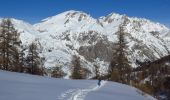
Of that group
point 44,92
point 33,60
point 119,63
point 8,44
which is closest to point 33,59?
point 33,60

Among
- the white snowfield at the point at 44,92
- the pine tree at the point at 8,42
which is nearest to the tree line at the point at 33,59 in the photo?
the pine tree at the point at 8,42

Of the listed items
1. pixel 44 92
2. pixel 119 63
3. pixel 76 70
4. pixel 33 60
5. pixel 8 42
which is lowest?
pixel 44 92

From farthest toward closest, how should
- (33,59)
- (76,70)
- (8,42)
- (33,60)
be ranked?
(76,70), (33,59), (33,60), (8,42)

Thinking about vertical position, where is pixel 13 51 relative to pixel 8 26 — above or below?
below

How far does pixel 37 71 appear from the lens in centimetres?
7781

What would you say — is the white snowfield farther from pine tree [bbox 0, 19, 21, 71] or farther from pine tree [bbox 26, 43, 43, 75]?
pine tree [bbox 26, 43, 43, 75]

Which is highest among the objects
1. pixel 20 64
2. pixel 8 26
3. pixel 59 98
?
pixel 8 26

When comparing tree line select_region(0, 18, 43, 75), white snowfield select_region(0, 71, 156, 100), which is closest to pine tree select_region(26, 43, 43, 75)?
tree line select_region(0, 18, 43, 75)

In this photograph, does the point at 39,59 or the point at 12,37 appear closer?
the point at 12,37

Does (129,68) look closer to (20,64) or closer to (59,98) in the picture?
(20,64)

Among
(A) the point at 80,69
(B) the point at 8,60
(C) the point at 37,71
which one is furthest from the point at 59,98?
(A) the point at 80,69

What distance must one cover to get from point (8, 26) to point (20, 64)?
1001cm

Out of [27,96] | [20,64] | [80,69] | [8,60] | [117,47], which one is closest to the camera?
[27,96]

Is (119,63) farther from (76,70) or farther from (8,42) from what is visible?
(8,42)
